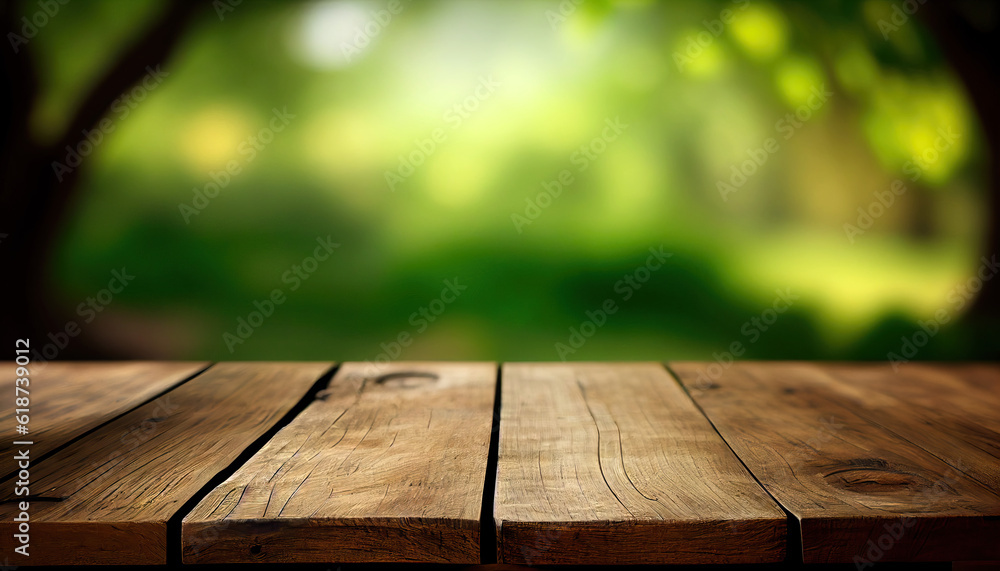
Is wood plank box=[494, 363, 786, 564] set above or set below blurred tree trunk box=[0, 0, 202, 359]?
below

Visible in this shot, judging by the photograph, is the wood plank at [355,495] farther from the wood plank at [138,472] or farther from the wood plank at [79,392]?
the wood plank at [79,392]

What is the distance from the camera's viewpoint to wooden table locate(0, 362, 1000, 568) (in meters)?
0.80

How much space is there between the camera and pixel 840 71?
1884 mm

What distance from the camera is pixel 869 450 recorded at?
1059 mm

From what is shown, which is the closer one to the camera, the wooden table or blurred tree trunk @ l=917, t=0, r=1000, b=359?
the wooden table

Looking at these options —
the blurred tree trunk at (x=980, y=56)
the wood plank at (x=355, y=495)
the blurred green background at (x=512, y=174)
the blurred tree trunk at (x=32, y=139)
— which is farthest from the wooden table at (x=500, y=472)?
the blurred tree trunk at (x=980, y=56)

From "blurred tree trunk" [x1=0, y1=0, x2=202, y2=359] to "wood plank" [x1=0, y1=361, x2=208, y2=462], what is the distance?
0.37 m

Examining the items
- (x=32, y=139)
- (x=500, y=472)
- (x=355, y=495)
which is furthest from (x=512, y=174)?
(x=32, y=139)

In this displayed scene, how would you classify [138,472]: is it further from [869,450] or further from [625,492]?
[869,450]

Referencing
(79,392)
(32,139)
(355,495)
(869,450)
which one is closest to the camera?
(355,495)

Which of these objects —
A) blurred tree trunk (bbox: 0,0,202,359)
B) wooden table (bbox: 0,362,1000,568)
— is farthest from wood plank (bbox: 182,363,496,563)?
blurred tree trunk (bbox: 0,0,202,359)

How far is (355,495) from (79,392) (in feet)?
3.02

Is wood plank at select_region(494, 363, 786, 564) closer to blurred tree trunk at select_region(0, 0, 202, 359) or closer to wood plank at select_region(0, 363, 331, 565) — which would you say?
wood plank at select_region(0, 363, 331, 565)

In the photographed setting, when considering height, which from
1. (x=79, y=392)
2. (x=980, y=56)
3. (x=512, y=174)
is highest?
(x=980, y=56)
